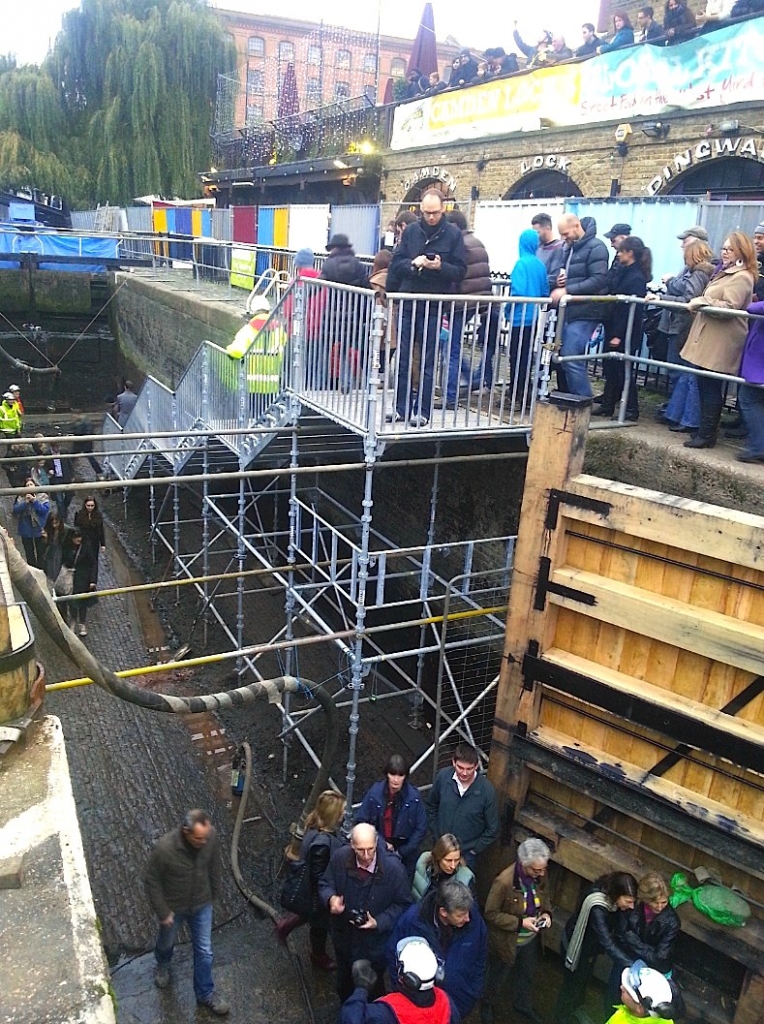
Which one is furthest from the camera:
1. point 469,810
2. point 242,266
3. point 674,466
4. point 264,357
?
point 242,266

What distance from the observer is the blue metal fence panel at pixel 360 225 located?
1755 cm

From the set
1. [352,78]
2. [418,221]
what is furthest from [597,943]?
[352,78]

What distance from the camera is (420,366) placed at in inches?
235

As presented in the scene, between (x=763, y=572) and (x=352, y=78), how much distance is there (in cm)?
5191

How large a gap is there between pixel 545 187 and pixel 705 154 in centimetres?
412

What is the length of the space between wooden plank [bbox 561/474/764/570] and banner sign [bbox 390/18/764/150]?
8.51 m

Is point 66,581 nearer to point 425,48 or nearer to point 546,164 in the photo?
point 546,164

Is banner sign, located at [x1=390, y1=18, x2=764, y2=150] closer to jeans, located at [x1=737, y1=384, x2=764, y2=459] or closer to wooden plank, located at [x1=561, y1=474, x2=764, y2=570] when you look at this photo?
jeans, located at [x1=737, y1=384, x2=764, y2=459]

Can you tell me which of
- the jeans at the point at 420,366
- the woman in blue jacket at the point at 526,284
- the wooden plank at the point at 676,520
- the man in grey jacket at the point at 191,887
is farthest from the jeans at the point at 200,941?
the woman in blue jacket at the point at 526,284

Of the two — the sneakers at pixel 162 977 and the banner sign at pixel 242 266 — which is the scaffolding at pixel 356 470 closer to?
the sneakers at pixel 162 977

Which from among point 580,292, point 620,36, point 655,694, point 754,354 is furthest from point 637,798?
point 620,36

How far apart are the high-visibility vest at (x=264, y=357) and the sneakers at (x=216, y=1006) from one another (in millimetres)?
5014

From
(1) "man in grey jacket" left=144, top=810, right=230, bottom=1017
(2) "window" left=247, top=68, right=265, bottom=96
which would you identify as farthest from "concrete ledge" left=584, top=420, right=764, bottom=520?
(2) "window" left=247, top=68, right=265, bottom=96

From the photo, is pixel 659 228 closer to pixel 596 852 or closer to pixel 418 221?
pixel 418 221
